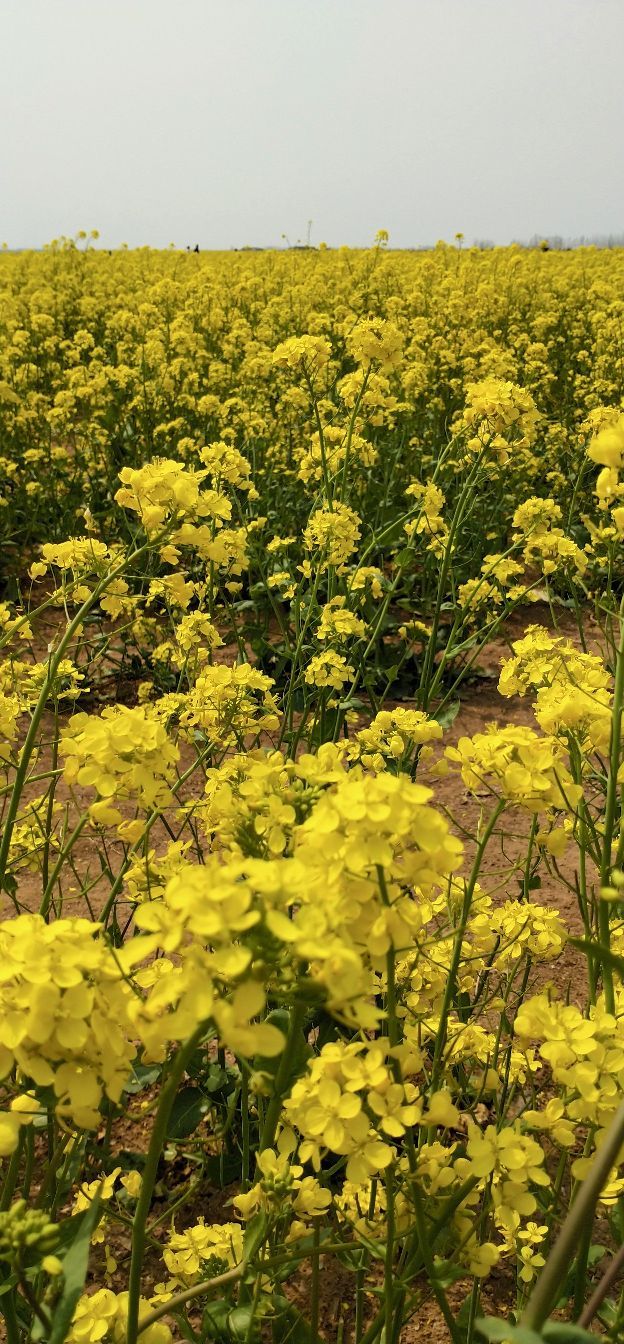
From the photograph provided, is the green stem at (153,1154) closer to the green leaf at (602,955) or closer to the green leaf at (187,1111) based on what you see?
the green leaf at (602,955)

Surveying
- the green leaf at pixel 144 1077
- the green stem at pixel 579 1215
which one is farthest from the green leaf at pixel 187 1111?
the green stem at pixel 579 1215

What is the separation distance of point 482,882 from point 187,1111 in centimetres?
141

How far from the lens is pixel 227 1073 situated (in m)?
2.14

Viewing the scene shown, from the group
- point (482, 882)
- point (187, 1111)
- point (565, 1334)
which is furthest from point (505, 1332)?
point (482, 882)

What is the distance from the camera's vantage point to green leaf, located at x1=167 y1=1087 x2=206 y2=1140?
198 cm

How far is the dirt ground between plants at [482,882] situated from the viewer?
1954 millimetres

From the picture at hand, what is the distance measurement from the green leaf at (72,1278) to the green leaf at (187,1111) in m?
1.15

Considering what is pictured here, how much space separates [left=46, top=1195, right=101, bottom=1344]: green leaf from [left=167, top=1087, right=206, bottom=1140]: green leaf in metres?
1.15

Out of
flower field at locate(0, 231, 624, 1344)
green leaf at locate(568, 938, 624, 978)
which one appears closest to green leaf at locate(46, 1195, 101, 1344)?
flower field at locate(0, 231, 624, 1344)

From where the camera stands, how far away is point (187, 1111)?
198cm

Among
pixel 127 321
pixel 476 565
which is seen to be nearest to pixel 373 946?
pixel 476 565

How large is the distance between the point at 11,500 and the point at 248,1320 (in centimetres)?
532

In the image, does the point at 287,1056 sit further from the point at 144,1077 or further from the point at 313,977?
the point at 144,1077

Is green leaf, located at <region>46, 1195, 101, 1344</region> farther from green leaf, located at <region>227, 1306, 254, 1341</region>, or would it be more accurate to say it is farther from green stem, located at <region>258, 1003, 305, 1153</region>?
green leaf, located at <region>227, 1306, 254, 1341</region>
